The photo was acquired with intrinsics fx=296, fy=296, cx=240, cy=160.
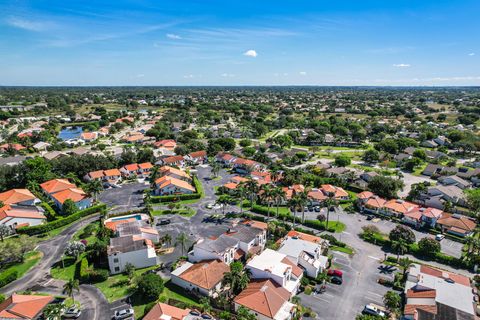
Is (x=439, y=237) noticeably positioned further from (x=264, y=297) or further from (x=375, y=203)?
(x=264, y=297)

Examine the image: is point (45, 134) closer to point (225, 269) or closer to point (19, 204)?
point (19, 204)

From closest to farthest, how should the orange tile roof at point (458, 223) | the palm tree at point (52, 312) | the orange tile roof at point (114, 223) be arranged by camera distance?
the palm tree at point (52, 312)
the orange tile roof at point (114, 223)
the orange tile roof at point (458, 223)

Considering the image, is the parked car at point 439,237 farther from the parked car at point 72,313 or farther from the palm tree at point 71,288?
the palm tree at point 71,288

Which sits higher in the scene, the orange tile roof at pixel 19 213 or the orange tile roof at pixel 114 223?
the orange tile roof at pixel 19 213

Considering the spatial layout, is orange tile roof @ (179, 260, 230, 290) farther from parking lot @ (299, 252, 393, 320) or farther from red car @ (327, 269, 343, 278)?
red car @ (327, 269, 343, 278)

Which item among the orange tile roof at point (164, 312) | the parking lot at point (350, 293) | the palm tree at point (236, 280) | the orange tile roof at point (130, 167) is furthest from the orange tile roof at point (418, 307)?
the orange tile roof at point (130, 167)

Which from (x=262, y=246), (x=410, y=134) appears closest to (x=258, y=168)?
(x=262, y=246)

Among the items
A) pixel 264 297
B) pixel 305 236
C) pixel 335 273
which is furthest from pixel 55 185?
pixel 335 273
